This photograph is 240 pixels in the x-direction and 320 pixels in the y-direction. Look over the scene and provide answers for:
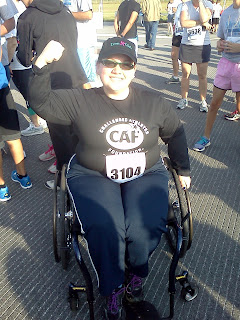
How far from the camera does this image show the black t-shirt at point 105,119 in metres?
1.77

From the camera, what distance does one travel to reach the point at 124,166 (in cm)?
Answer: 181

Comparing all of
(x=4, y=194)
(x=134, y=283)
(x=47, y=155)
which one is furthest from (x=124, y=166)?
(x=47, y=155)

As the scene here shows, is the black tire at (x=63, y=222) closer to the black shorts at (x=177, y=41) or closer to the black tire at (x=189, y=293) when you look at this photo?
the black tire at (x=189, y=293)

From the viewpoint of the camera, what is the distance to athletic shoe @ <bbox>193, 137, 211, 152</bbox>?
360 cm

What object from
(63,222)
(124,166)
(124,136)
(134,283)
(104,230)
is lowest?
(134,283)

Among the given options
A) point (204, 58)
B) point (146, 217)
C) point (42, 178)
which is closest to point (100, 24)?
point (204, 58)

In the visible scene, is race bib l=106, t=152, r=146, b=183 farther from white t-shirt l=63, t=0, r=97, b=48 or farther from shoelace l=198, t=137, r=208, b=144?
white t-shirt l=63, t=0, r=97, b=48

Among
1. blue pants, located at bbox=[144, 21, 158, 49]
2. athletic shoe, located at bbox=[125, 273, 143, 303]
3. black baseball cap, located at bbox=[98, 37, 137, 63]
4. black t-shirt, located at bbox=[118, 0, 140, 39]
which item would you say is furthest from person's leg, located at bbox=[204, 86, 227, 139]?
blue pants, located at bbox=[144, 21, 158, 49]

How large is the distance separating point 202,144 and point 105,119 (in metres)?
2.13

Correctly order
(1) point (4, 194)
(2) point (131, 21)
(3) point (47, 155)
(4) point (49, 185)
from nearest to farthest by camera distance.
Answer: (1) point (4, 194) → (4) point (49, 185) → (3) point (47, 155) → (2) point (131, 21)

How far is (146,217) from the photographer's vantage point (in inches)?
63.6

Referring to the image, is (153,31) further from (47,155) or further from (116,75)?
(116,75)

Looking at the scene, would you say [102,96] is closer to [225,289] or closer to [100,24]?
[225,289]

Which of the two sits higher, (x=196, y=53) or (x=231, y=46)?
(x=231, y=46)
